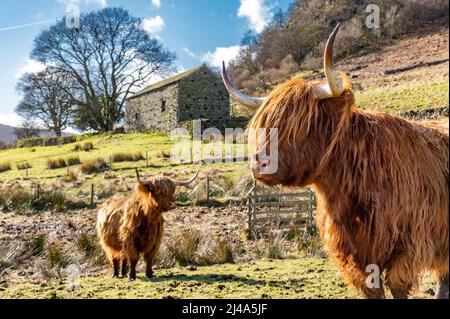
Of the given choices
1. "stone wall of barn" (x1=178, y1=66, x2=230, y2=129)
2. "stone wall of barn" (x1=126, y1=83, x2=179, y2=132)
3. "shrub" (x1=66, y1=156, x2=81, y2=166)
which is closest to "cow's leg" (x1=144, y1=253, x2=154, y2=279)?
"stone wall of barn" (x1=126, y1=83, x2=179, y2=132)

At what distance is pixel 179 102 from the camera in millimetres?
14125

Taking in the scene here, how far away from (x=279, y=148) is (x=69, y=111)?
12.4 metres

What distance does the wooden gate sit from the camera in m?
7.31

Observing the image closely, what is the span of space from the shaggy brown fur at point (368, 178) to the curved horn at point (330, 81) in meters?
0.04

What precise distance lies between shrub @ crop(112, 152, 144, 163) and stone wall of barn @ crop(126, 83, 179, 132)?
159 cm

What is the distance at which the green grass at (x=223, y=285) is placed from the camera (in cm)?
298

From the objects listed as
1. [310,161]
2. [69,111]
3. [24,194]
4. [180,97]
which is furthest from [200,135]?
[310,161]

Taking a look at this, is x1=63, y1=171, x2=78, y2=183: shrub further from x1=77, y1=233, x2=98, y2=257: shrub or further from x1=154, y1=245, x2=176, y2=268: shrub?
x1=154, y1=245, x2=176, y2=268: shrub

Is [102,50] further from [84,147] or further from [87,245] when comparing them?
[84,147]

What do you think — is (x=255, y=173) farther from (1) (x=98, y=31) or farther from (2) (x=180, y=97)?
(2) (x=180, y=97)

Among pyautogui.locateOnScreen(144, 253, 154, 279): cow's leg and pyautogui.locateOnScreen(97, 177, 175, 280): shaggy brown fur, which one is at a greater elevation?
pyautogui.locateOnScreen(97, 177, 175, 280): shaggy brown fur

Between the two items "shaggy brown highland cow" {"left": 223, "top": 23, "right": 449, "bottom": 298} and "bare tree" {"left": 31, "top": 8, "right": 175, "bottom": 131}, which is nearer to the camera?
"shaggy brown highland cow" {"left": 223, "top": 23, "right": 449, "bottom": 298}

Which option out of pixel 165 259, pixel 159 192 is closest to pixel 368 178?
pixel 159 192

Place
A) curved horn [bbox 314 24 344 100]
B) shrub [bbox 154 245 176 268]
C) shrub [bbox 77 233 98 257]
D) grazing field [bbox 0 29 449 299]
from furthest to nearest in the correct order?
shrub [bbox 77 233 98 257] < shrub [bbox 154 245 176 268] < grazing field [bbox 0 29 449 299] < curved horn [bbox 314 24 344 100]
